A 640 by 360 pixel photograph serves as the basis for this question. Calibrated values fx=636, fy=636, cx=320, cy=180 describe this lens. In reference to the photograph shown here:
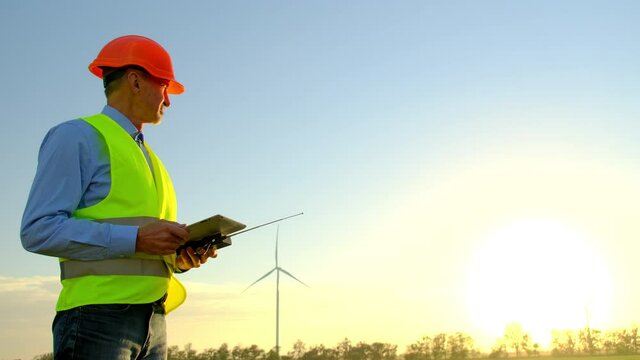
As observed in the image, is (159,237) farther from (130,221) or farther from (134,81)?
(134,81)

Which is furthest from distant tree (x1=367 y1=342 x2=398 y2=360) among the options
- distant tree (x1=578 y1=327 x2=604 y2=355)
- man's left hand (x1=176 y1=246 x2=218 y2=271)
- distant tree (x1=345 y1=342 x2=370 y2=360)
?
man's left hand (x1=176 y1=246 x2=218 y2=271)

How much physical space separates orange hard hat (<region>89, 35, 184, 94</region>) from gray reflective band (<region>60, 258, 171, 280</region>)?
4.89 ft

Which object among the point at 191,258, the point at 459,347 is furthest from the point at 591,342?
the point at 191,258

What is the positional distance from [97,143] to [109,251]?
0.79 m

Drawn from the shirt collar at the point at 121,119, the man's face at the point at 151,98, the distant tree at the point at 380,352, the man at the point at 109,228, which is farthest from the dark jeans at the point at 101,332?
the distant tree at the point at 380,352

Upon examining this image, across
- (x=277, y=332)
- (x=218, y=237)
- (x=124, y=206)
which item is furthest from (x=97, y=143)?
(x=277, y=332)

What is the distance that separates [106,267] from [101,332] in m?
0.43

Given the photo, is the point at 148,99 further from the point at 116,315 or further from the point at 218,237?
the point at 116,315

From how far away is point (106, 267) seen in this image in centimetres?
416

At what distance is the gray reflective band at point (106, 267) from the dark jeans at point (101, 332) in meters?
0.23

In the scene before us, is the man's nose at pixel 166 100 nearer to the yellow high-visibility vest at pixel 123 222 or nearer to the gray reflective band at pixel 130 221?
the yellow high-visibility vest at pixel 123 222

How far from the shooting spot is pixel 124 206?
4.36 meters

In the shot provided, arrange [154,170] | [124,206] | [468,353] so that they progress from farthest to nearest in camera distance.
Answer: [468,353]
[154,170]
[124,206]

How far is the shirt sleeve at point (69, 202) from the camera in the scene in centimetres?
410
